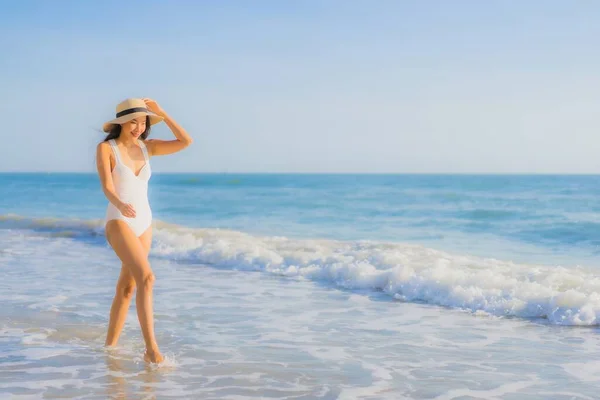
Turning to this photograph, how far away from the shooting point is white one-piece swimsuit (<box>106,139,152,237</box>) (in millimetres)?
5617

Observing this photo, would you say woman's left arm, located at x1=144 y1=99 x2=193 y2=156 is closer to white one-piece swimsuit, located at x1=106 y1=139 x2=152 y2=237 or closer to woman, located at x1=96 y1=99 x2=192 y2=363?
woman, located at x1=96 y1=99 x2=192 y2=363

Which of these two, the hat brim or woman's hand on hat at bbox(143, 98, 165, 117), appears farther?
woman's hand on hat at bbox(143, 98, 165, 117)

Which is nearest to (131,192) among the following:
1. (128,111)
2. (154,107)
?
(128,111)

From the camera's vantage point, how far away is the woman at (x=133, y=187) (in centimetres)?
556

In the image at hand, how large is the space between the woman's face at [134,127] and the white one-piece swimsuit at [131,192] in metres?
0.14

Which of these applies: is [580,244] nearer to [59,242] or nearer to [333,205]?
[59,242]

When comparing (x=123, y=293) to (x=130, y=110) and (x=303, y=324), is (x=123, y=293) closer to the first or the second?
(x=130, y=110)

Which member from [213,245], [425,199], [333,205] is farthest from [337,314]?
[425,199]

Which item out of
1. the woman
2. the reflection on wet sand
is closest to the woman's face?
the woman

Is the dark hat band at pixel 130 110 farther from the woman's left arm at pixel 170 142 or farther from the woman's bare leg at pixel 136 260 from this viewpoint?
the woman's bare leg at pixel 136 260

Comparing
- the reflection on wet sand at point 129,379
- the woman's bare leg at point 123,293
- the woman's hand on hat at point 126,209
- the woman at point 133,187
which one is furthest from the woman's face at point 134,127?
the reflection on wet sand at point 129,379

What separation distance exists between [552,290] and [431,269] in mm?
1884

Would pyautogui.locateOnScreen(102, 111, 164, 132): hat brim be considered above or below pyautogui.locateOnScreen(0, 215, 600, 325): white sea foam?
above

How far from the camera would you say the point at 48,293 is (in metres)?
9.72
